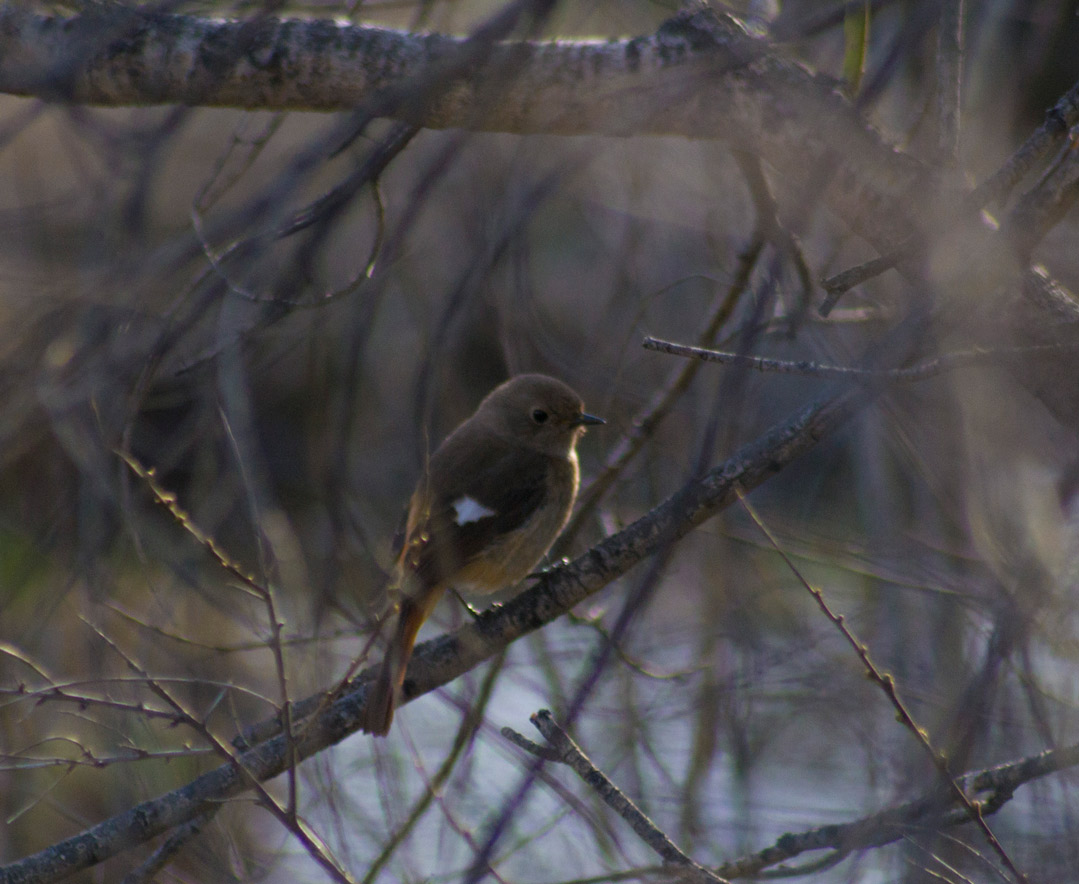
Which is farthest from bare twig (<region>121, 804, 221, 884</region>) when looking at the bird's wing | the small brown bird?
the bird's wing

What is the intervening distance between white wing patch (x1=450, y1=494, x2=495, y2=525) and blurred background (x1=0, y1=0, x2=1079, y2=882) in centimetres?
36

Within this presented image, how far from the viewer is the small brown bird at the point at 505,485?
13.8ft

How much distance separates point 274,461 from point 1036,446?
608 centimetres

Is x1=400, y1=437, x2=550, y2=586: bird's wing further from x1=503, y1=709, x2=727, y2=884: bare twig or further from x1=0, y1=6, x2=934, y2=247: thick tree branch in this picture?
x1=503, y1=709, x2=727, y2=884: bare twig

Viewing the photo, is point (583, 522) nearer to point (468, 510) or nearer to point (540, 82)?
point (468, 510)

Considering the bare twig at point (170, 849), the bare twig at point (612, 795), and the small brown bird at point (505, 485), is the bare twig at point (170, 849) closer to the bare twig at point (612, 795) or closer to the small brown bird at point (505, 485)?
the bare twig at point (612, 795)

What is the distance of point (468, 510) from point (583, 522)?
529mm

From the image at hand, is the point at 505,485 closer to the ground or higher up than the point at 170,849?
closer to the ground

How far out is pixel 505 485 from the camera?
4402mm

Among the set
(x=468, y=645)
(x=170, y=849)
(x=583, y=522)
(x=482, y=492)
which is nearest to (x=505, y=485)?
(x=482, y=492)

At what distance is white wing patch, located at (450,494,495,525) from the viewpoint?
4.25 metres

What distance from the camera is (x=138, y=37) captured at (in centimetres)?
290

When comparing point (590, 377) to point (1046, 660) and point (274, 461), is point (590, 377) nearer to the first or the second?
point (1046, 660)

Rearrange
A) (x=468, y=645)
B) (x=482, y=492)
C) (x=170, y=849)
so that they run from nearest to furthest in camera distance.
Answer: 1. (x=170, y=849)
2. (x=468, y=645)
3. (x=482, y=492)
